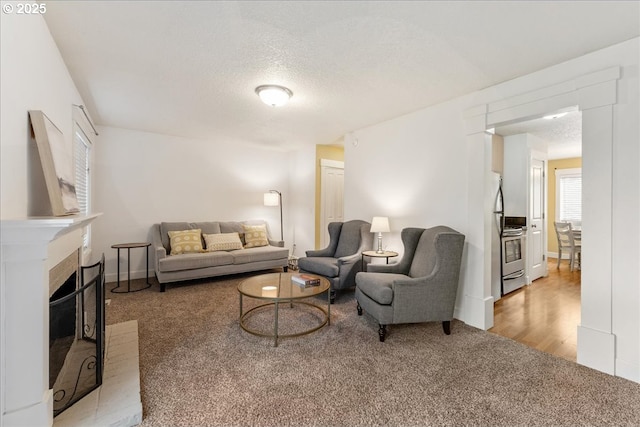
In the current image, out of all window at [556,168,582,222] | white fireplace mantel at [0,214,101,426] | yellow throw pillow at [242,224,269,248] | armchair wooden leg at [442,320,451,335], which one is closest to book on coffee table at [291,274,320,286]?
armchair wooden leg at [442,320,451,335]

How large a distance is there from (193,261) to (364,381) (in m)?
3.11

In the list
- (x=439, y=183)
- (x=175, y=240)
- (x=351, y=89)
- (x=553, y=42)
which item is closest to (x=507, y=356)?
(x=439, y=183)

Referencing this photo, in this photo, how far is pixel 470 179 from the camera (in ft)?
10.1

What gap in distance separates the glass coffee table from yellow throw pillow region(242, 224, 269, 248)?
2018 mm

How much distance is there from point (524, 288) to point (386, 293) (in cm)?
319

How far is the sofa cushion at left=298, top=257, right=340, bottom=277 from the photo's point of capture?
370 centimetres

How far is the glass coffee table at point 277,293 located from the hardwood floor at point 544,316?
175cm

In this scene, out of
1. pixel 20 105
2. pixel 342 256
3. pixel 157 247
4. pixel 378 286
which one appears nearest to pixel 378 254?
pixel 342 256

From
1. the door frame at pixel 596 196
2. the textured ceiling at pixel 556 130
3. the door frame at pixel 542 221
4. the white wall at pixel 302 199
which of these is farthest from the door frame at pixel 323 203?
the door frame at pixel 596 196

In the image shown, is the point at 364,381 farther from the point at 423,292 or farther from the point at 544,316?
the point at 544,316

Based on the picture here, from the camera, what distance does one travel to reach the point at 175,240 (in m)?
4.55

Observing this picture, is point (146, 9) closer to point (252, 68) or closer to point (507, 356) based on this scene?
point (252, 68)

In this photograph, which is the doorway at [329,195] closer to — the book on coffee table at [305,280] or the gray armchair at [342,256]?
the gray armchair at [342,256]

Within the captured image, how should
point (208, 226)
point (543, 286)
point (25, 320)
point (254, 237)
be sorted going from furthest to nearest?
point (254, 237) → point (208, 226) → point (543, 286) → point (25, 320)
